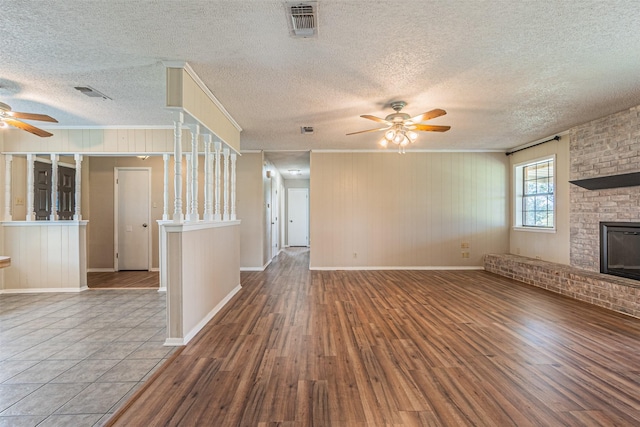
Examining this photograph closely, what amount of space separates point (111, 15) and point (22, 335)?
3.13m

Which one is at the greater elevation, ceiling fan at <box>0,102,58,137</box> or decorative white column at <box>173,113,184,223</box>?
ceiling fan at <box>0,102,58,137</box>

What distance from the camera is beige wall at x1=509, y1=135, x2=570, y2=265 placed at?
16.6ft

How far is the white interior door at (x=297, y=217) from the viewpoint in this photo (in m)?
11.2

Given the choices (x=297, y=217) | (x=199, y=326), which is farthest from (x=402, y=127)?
(x=297, y=217)

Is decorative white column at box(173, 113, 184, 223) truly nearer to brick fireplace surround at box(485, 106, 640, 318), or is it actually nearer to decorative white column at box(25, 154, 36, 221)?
decorative white column at box(25, 154, 36, 221)

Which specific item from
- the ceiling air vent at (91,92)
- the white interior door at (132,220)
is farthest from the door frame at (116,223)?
the ceiling air vent at (91,92)

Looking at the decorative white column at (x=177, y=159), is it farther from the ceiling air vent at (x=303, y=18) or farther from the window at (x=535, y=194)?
the window at (x=535, y=194)

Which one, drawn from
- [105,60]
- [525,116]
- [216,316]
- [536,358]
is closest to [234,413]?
[216,316]

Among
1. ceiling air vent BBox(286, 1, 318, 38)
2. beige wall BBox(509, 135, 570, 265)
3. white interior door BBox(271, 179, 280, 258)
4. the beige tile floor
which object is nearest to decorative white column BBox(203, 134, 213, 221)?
the beige tile floor

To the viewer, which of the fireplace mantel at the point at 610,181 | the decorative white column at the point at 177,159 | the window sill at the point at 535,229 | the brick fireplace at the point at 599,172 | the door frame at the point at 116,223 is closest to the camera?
the decorative white column at the point at 177,159

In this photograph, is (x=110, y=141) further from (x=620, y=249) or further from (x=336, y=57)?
(x=620, y=249)

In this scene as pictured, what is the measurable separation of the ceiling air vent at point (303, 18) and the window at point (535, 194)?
5.26m

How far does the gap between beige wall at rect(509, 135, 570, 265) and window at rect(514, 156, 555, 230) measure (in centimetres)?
11

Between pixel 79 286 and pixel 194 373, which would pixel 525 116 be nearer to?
pixel 194 373
